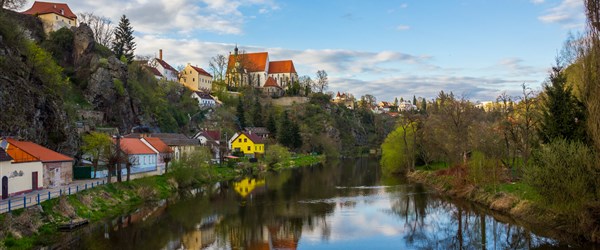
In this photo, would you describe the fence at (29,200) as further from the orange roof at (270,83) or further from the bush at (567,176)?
the orange roof at (270,83)

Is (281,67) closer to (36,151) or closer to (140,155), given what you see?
(140,155)

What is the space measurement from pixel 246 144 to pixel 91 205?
188ft

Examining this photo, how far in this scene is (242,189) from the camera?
48.8 meters

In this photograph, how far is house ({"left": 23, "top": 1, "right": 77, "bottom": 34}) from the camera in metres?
71.8

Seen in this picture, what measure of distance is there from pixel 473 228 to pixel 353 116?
111 m

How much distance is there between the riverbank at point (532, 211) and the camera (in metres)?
22.3

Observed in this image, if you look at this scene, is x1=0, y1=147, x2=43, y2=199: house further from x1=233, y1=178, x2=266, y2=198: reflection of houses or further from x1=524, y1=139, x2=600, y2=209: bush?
x1=524, y1=139, x2=600, y2=209: bush

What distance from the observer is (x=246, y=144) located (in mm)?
88125

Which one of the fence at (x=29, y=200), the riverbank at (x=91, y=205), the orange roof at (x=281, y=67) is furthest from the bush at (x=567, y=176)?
the orange roof at (x=281, y=67)

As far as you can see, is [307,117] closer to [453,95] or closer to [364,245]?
[453,95]

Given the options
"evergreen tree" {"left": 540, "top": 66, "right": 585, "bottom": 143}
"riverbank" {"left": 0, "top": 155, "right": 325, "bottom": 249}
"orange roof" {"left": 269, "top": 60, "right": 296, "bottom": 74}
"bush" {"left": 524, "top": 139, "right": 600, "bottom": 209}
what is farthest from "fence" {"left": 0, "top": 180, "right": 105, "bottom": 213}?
"orange roof" {"left": 269, "top": 60, "right": 296, "bottom": 74}

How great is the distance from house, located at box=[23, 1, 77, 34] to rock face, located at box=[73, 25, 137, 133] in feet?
23.2

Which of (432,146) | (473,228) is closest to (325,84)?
(432,146)

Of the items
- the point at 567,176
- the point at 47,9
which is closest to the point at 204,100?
the point at 47,9
